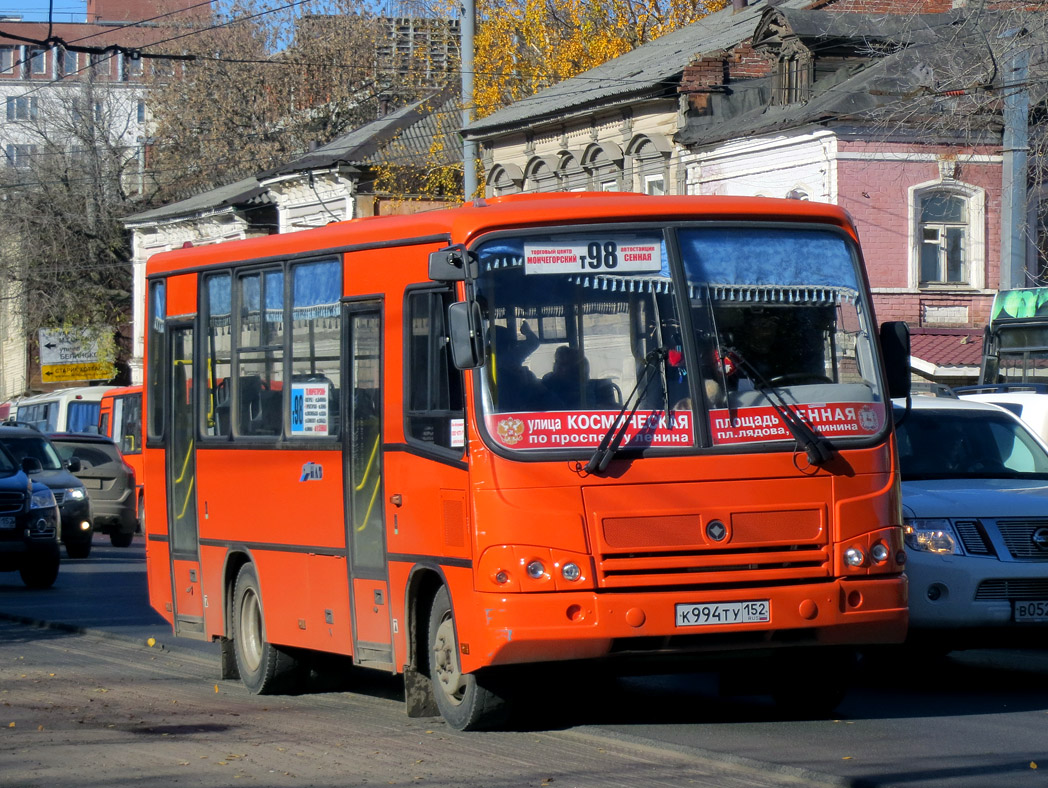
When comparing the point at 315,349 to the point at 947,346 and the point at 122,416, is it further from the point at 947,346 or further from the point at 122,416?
the point at 122,416

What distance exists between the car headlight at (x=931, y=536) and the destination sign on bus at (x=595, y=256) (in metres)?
2.83

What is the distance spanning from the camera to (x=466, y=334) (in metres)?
8.41

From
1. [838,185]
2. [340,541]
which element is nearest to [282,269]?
[340,541]

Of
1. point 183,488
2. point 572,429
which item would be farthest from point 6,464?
point 572,429

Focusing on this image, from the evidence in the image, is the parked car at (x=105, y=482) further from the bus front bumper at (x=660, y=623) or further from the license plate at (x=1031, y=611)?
the bus front bumper at (x=660, y=623)

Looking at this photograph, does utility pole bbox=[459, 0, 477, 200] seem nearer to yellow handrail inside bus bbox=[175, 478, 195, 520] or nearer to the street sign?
yellow handrail inside bus bbox=[175, 478, 195, 520]

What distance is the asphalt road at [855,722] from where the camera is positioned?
781cm

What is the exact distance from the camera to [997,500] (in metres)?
10.9

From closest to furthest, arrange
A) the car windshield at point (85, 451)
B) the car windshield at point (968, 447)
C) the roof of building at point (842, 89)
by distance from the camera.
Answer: the car windshield at point (968, 447) → the roof of building at point (842, 89) → the car windshield at point (85, 451)

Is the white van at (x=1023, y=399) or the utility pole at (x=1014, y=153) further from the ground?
the utility pole at (x=1014, y=153)

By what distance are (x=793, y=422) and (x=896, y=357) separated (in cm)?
85

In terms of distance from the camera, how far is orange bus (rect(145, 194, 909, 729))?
847cm

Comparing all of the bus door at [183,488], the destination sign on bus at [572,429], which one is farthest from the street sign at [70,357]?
the destination sign on bus at [572,429]

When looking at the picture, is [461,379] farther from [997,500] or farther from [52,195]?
[52,195]
